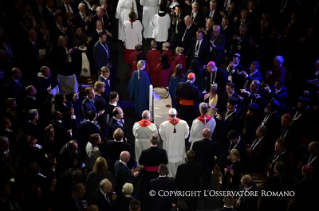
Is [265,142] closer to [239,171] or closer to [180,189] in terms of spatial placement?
[239,171]

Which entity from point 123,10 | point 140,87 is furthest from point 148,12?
point 140,87

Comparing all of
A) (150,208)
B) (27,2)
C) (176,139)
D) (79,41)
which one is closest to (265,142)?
(176,139)

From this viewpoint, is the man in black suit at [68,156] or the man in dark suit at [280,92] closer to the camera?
the man in black suit at [68,156]

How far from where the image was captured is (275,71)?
442 inches

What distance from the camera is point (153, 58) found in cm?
1162

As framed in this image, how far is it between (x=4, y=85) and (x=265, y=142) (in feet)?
19.8

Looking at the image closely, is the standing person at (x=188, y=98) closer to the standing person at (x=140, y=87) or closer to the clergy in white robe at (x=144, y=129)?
the standing person at (x=140, y=87)

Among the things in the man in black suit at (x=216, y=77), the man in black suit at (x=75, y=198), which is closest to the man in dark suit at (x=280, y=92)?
the man in black suit at (x=216, y=77)

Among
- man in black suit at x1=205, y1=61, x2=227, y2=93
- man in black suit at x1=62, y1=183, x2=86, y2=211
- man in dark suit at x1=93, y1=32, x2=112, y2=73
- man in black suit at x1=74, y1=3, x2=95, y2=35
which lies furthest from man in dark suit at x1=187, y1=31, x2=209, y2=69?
man in black suit at x1=62, y1=183, x2=86, y2=211

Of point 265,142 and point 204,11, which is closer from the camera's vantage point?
point 265,142

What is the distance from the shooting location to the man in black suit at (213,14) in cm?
1290

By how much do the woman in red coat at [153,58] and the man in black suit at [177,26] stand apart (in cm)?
128

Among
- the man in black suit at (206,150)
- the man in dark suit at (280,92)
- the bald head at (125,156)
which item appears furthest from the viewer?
the man in dark suit at (280,92)

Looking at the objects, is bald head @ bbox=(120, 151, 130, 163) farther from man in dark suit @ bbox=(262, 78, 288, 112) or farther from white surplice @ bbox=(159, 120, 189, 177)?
man in dark suit @ bbox=(262, 78, 288, 112)
